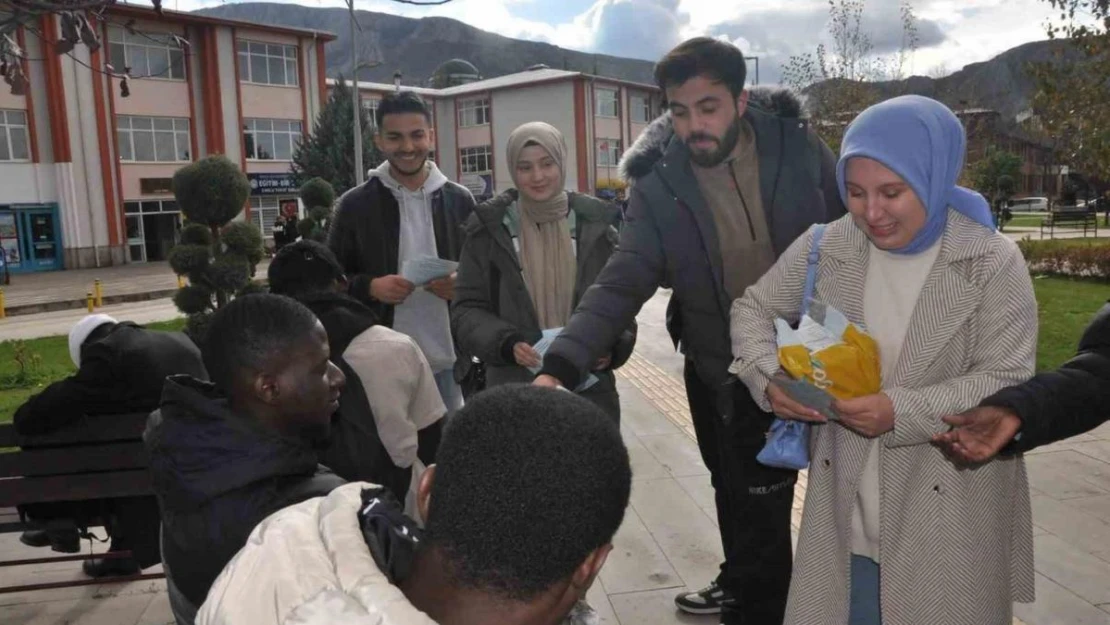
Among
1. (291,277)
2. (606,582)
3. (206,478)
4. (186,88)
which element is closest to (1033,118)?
(606,582)

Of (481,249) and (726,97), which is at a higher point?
(726,97)

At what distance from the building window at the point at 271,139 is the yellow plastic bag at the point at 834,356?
38.2 meters

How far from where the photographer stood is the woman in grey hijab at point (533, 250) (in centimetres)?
320

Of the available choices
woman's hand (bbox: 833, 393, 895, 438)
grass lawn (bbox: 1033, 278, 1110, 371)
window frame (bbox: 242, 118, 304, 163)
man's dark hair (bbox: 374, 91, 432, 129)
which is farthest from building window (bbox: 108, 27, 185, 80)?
woman's hand (bbox: 833, 393, 895, 438)

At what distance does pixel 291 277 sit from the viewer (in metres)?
2.93

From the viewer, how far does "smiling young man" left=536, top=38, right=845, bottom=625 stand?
8.98ft

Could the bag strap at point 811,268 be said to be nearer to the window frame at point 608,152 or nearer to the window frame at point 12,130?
the window frame at point 12,130

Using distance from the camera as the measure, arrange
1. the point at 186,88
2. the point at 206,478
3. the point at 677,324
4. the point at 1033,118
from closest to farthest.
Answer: the point at 206,478 → the point at 677,324 → the point at 1033,118 → the point at 186,88

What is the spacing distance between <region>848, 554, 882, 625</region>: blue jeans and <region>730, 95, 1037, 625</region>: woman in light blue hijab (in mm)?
52

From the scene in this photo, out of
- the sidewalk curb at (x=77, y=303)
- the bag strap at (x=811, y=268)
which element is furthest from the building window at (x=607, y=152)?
the bag strap at (x=811, y=268)

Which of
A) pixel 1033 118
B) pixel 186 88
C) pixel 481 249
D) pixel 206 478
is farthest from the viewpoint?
pixel 186 88

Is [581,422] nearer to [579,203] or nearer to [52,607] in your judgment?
[579,203]

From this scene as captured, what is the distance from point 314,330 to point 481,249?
3.94 ft

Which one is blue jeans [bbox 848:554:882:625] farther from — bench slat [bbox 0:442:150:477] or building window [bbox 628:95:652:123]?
building window [bbox 628:95:652:123]
